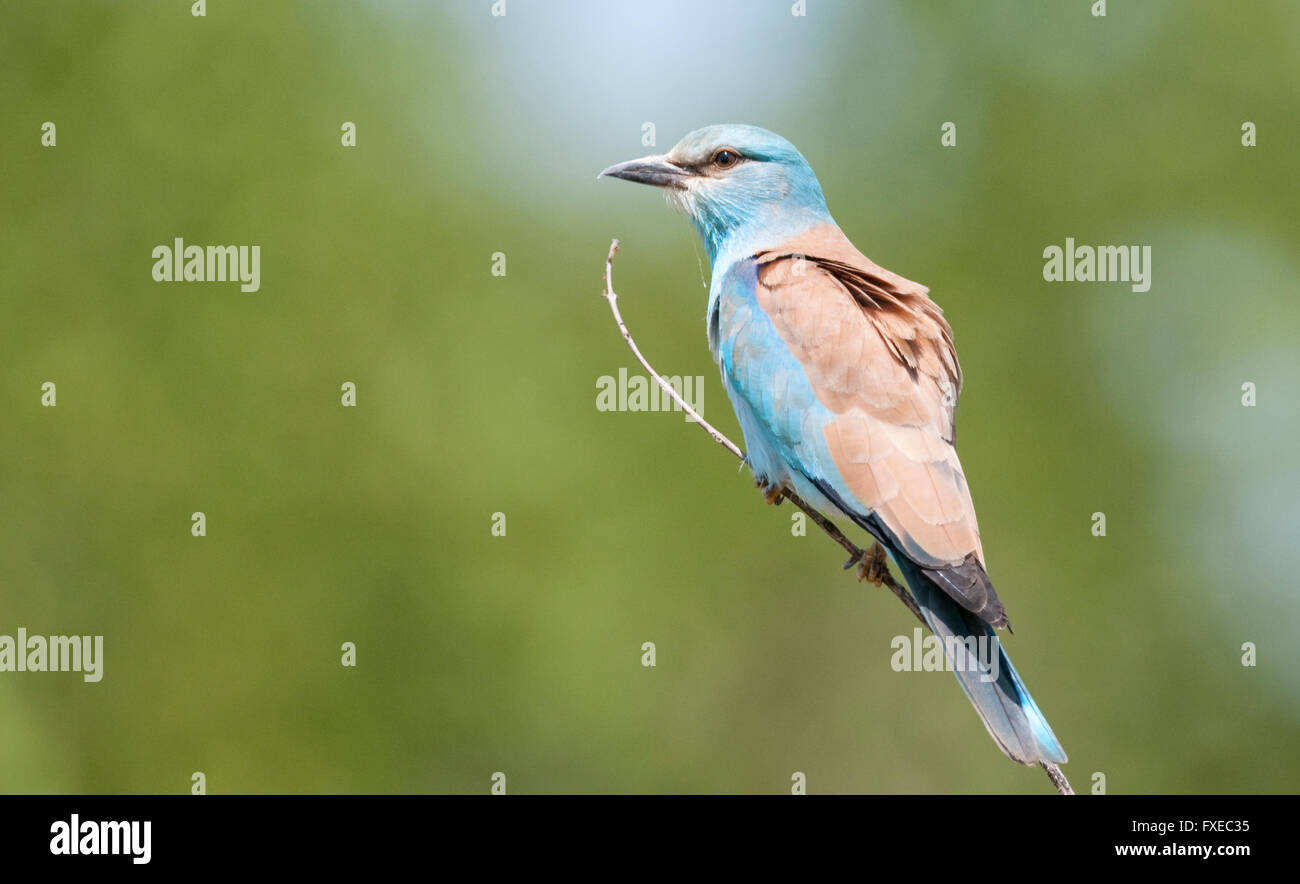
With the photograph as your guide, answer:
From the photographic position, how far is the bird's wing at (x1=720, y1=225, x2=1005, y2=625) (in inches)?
182

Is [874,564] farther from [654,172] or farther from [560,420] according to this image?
[560,420]

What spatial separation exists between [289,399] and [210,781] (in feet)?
11.7

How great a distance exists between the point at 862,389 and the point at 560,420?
819 cm

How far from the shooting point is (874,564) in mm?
4984

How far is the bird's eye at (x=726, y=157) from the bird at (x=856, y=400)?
58mm

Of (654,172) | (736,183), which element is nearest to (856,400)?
(736,183)

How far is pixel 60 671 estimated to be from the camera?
11727 millimetres

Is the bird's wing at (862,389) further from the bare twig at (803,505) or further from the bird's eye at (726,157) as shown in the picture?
the bird's eye at (726,157)

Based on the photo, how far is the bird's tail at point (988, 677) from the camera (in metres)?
4.30
